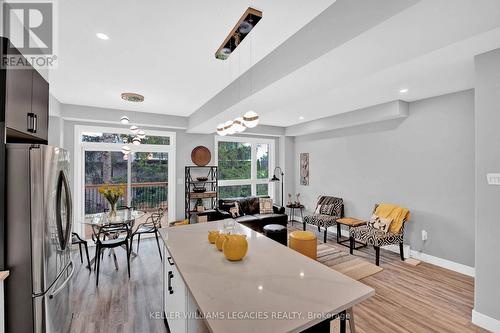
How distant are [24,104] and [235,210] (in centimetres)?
410

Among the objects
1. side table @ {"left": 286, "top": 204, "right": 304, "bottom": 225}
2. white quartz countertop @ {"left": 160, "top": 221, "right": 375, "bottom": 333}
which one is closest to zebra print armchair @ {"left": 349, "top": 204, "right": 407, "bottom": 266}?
side table @ {"left": 286, "top": 204, "right": 304, "bottom": 225}

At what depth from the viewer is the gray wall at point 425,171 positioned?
3402 millimetres

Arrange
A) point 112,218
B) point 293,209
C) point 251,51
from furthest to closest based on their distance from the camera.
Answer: point 293,209 → point 112,218 → point 251,51

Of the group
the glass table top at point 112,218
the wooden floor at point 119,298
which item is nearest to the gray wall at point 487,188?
the wooden floor at point 119,298

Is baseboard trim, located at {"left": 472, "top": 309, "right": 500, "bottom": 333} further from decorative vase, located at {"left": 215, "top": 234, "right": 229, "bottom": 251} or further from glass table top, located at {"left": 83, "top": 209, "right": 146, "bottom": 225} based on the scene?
glass table top, located at {"left": 83, "top": 209, "right": 146, "bottom": 225}

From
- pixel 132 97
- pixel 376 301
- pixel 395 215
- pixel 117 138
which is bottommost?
pixel 376 301

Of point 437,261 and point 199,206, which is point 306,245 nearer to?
point 437,261

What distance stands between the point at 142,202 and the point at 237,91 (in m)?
3.64

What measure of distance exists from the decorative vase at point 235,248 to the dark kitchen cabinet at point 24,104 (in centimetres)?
166

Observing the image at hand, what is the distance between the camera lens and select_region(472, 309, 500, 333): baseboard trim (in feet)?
6.99

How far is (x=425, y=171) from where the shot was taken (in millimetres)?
3857

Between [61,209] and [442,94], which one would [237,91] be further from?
[442,94]

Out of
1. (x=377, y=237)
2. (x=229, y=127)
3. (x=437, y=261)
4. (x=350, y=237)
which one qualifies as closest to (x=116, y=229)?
(x=229, y=127)

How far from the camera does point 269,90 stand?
2588 millimetres
